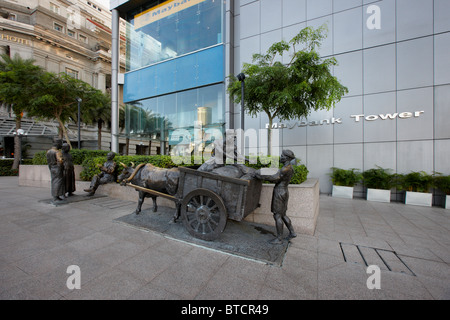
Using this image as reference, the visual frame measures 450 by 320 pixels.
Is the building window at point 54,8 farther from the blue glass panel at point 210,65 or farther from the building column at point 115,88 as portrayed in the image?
the blue glass panel at point 210,65

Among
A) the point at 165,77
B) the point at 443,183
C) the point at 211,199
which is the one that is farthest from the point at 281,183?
the point at 165,77

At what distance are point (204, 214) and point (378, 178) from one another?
8482mm

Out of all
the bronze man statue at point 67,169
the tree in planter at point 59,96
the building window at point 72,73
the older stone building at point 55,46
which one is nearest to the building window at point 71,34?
the older stone building at point 55,46

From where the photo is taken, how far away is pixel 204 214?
341cm

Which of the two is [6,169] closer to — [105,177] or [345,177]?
[105,177]

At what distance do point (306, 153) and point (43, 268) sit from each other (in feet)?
33.0

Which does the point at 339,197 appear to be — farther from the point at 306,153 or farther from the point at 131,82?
the point at 131,82

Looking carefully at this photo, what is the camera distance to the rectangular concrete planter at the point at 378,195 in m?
7.89

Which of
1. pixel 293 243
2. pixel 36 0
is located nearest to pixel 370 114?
pixel 293 243

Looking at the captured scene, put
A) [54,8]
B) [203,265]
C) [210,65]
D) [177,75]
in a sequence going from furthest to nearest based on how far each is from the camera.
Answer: [54,8] → [177,75] → [210,65] → [203,265]

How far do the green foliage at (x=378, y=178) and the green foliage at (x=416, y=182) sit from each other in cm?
32

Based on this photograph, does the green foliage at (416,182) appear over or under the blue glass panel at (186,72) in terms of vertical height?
under

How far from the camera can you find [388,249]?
3.49m

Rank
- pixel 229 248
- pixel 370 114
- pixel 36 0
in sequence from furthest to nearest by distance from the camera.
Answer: pixel 36 0 < pixel 370 114 < pixel 229 248
